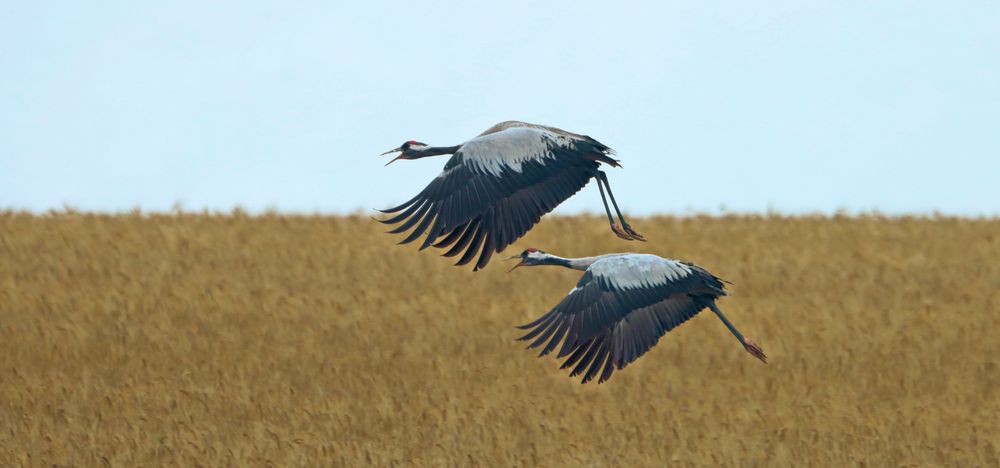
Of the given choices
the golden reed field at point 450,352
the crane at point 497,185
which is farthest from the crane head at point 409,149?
the golden reed field at point 450,352

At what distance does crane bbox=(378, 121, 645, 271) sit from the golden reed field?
19.7 ft

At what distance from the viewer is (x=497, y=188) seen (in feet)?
21.6

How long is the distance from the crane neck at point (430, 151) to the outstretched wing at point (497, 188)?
0.27ft

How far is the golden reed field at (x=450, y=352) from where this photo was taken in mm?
13297

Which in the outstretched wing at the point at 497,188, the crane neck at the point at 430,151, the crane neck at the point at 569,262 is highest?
the crane neck at the point at 430,151

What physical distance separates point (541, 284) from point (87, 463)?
10105mm

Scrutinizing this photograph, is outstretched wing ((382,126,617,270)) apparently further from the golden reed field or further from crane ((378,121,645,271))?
the golden reed field

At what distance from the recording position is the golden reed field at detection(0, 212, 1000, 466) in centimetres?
1330

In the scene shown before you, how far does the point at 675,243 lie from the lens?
945 inches

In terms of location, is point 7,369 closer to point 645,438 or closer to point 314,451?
point 314,451

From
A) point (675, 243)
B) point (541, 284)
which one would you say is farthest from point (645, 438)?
point (675, 243)

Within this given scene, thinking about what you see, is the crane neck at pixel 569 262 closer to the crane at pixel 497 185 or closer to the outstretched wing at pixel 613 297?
the outstretched wing at pixel 613 297

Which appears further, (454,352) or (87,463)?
(454,352)

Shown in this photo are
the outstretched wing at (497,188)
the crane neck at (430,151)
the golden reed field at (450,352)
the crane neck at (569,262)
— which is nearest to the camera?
the crane neck at (569,262)
